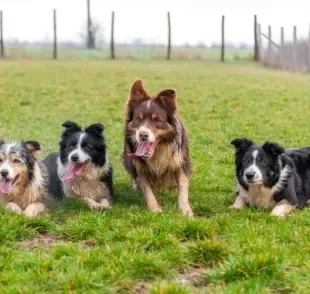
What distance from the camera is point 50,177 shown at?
8688 mm

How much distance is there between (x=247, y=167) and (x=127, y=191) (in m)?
2.13

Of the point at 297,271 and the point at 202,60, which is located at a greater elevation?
the point at 202,60

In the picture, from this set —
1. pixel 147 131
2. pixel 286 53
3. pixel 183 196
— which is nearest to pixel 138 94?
pixel 147 131

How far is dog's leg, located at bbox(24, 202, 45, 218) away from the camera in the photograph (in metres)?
7.29

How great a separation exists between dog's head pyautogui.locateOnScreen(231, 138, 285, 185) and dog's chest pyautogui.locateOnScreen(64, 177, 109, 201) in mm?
1921

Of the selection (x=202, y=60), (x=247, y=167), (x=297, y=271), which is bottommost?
(x=297, y=271)

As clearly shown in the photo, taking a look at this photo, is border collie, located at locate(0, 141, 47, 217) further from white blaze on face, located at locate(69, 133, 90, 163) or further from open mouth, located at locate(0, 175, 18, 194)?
white blaze on face, located at locate(69, 133, 90, 163)

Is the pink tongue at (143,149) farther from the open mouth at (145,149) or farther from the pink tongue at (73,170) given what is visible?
the pink tongue at (73,170)

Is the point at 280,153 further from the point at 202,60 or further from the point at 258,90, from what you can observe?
the point at 202,60

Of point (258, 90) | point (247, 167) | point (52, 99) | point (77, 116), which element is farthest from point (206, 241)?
point (258, 90)

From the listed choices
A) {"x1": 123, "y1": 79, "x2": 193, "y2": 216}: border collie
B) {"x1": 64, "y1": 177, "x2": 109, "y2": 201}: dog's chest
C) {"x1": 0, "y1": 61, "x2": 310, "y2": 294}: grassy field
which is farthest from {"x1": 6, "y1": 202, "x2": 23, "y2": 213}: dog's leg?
{"x1": 123, "y1": 79, "x2": 193, "y2": 216}: border collie

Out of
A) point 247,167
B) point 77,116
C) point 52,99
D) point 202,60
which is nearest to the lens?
point 247,167

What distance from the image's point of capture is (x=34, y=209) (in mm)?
7434

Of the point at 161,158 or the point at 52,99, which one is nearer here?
the point at 161,158
